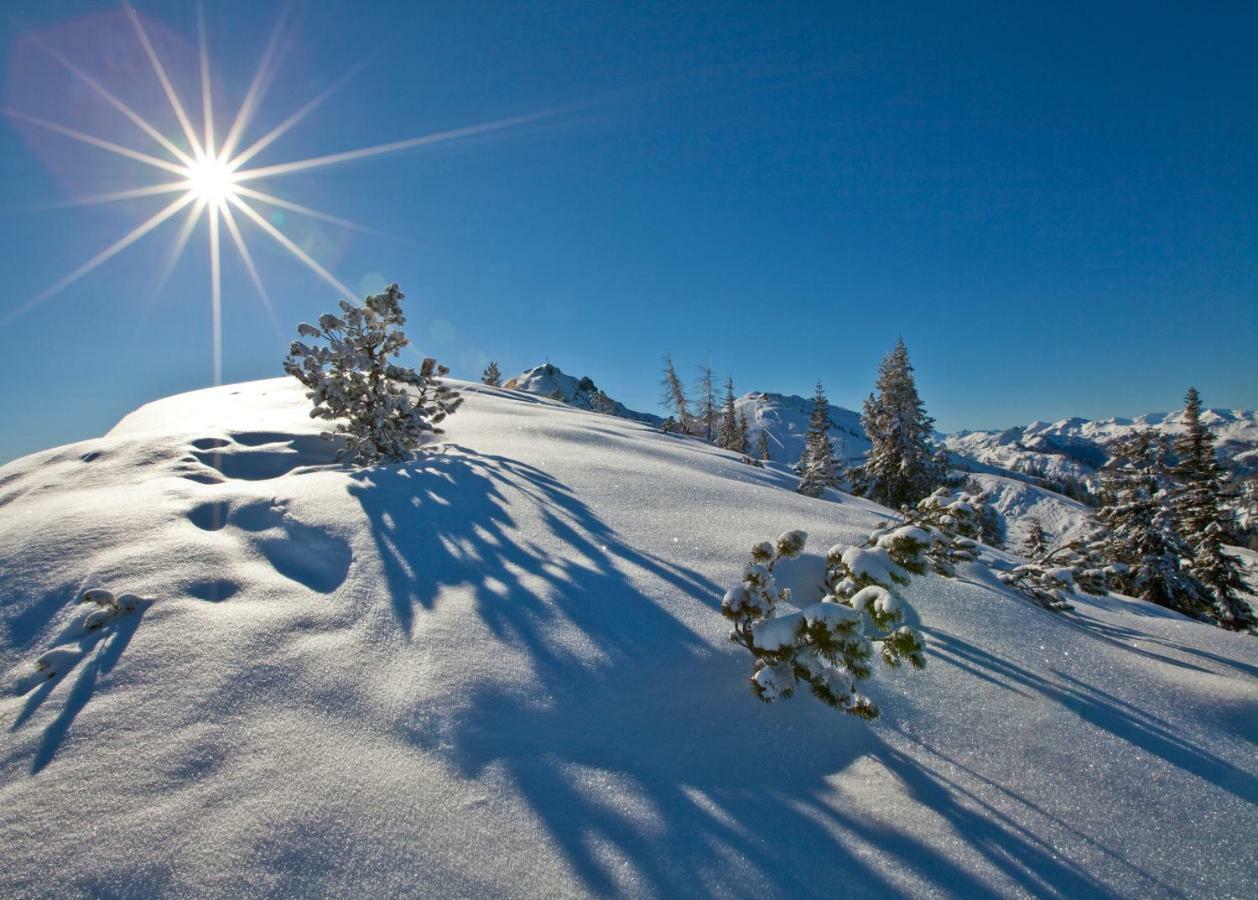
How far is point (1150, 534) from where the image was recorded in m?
15.3

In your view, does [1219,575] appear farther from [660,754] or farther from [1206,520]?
[660,754]

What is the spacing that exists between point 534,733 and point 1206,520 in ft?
81.6

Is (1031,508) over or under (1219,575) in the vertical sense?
under

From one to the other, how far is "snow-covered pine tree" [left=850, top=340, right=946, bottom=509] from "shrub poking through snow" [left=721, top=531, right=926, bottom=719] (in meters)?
21.5

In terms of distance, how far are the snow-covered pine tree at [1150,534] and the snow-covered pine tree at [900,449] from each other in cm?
608

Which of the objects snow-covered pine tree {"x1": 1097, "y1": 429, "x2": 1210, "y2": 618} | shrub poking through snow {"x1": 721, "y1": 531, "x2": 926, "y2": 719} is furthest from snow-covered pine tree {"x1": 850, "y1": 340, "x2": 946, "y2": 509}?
shrub poking through snow {"x1": 721, "y1": 531, "x2": 926, "y2": 719}

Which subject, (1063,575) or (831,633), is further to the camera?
(1063,575)

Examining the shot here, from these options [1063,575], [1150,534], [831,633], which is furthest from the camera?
[1150,534]

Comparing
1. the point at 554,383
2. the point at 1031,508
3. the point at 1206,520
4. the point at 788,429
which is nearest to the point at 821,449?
the point at 1206,520

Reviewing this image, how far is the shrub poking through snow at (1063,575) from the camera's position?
13.0ft

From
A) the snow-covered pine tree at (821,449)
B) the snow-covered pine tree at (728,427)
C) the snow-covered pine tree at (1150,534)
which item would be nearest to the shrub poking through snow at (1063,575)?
the snow-covered pine tree at (821,449)

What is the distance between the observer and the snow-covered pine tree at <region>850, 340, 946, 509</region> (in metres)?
21.4

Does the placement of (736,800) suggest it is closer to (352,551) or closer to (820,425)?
(352,551)

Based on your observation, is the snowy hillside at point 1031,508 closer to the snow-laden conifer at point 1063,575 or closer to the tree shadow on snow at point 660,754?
the snow-laden conifer at point 1063,575
